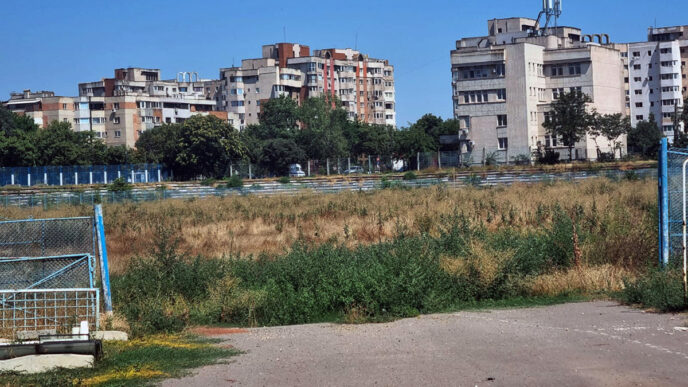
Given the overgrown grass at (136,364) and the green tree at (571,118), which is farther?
the green tree at (571,118)

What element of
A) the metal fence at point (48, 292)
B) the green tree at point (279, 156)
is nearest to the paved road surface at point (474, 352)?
the metal fence at point (48, 292)

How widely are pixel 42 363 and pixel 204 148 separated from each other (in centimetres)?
8179

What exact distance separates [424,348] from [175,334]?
4.28m

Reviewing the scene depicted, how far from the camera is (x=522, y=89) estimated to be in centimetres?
8906

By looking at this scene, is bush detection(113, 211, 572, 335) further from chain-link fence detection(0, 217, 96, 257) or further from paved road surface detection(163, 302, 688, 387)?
chain-link fence detection(0, 217, 96, 257)

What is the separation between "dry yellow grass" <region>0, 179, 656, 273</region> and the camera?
28.3 m

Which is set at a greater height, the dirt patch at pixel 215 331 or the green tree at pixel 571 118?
the green tree at pixel 571 118

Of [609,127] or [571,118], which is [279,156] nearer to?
[571,118]

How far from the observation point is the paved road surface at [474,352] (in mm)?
9344

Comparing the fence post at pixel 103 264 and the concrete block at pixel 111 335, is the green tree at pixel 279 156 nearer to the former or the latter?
the fence post at pixel 103 264

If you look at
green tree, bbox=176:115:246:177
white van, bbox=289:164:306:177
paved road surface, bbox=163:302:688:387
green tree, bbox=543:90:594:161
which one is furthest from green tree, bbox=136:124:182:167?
paved road surface, bbox=163:302:688:387

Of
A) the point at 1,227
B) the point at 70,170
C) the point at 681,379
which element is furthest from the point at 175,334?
the point at 70,170

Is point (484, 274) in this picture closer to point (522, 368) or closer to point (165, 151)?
point (522, 368)

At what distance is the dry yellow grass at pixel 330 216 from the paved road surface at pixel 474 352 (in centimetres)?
717
